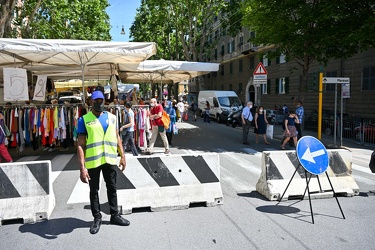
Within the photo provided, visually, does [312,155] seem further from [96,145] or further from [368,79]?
[368,79]

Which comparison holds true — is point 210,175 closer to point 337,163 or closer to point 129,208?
point 129,208

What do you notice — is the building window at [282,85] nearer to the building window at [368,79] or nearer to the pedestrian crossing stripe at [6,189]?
the building window at [368,79]

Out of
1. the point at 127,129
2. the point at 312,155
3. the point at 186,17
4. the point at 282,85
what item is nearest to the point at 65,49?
the point at 127,129

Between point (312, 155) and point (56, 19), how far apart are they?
2373 cm

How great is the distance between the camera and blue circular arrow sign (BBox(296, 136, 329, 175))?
5.10 meters

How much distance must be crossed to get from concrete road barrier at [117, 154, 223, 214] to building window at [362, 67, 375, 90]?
1824 cm

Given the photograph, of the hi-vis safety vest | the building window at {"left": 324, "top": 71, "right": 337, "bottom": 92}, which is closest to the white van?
the building window at {"left": 324, "top": 71, "right": 337, "bottom": 92}

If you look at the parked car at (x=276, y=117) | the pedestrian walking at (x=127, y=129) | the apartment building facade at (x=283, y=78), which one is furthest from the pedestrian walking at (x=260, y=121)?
the parked car at (x=276, y=117)

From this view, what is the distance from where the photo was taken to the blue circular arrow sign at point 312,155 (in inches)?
201

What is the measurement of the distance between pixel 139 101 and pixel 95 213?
10762 millimetres

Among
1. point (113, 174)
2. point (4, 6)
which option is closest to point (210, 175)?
point (113, 174)

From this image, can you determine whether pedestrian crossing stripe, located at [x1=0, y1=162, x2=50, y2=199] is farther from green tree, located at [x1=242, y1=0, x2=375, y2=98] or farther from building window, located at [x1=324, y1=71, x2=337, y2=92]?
building window, located at [x1=324, y1=71, x2=337, y2=92]

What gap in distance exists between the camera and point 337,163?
6266 millimetres

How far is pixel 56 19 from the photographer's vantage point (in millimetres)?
24391
